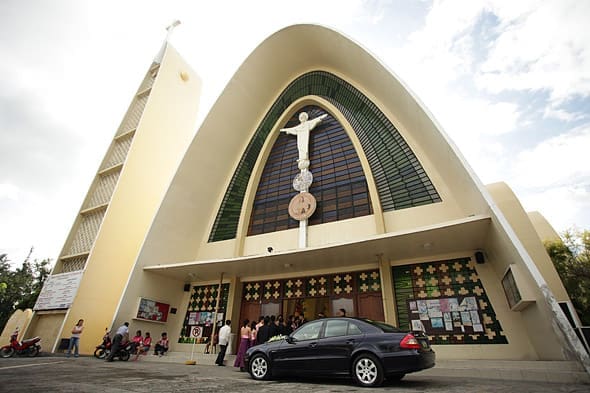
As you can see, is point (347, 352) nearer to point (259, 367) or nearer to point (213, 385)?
point (259, 367)

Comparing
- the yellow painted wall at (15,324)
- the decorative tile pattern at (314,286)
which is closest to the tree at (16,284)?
the yellow painted wall at (15,324)

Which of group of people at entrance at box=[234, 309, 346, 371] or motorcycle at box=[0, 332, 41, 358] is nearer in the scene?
group of people at entrance at box=[234, 309, 346, 371]

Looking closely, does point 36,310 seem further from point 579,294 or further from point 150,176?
point 579,294

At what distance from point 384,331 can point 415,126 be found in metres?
8.30

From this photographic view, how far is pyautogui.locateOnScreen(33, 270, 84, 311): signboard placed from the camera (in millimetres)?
11864

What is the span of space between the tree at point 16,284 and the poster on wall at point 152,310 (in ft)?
80.1

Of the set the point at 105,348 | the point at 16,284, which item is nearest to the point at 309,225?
the point at 105,348

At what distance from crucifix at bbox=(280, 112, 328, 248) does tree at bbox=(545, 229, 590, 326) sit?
436 inches

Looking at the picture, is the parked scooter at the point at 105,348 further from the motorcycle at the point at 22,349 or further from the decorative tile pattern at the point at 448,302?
the decorative tile pattern at the point at 448,302

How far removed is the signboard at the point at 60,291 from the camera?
11864 mm

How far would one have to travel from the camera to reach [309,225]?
1147 centimetres

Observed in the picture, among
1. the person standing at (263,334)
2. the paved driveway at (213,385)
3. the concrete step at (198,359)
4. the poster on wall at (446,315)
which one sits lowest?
the paved driveway at (213,385)

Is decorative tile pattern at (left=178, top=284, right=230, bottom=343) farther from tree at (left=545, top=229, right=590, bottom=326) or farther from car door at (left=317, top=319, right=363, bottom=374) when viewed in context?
tree at (left=545, top=229, right=590, bottom=326)

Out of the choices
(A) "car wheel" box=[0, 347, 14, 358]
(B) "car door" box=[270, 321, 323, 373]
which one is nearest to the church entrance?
(B) "car door" box=[270, 321, 323, 373]
